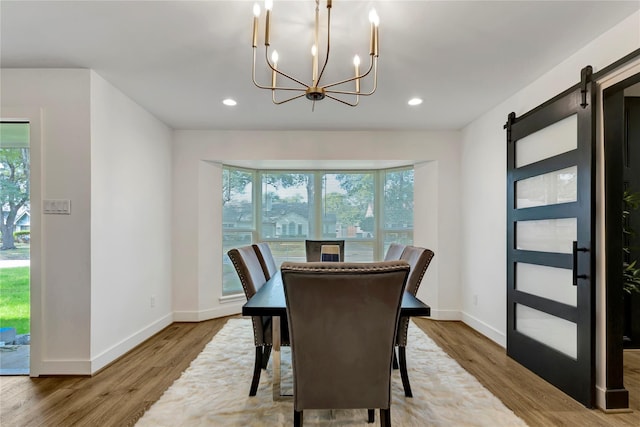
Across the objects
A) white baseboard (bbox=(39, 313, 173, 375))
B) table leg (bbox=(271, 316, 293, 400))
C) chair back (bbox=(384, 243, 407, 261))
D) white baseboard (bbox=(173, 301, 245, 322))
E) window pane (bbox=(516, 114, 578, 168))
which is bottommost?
white baseboard (bbox=(173, 301, 245, 322))

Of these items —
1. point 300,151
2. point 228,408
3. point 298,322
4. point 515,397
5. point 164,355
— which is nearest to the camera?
point 298,322

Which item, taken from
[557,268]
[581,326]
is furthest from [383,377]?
[557,268]

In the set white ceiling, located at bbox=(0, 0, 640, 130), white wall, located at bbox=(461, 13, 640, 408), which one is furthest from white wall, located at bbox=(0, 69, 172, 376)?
white wall, located at bbox=(461, 13, 640, 408)

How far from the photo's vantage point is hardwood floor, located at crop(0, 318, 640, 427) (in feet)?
6.66

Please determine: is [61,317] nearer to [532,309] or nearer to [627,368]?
[532,309]

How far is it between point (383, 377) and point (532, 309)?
179cm

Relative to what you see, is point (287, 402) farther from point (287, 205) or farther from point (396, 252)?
point (287, 205)

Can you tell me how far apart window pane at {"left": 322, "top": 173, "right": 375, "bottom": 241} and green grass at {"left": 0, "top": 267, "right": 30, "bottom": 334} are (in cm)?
338

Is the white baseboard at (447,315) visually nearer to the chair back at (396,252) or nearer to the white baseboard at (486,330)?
the white baseboard at (486,330)

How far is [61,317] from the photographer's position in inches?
103

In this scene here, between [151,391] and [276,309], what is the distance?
53.1 inches

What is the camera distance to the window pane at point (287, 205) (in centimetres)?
501

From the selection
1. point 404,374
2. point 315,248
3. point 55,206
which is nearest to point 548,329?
point 404,374

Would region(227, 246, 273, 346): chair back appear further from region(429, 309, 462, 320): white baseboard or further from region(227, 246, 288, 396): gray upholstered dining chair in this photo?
region(429, 309, 462, 320): white baseboard
